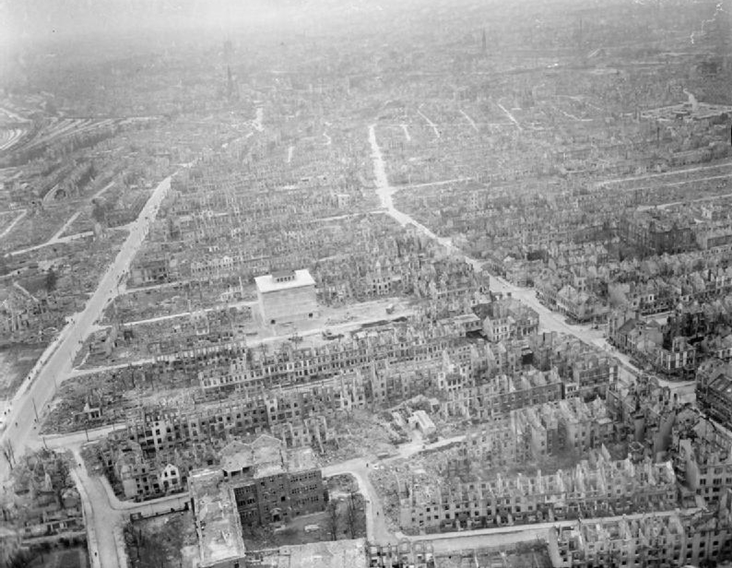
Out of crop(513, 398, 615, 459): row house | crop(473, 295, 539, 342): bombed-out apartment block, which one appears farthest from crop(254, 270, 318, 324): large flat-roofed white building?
crop(513, 398, 615, 459): row house

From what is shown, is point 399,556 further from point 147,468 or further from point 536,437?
point 147,468

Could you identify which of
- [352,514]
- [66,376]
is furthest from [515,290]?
[66,376]

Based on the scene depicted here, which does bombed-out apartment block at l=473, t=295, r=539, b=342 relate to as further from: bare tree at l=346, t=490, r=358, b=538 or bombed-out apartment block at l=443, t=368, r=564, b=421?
bare tree at l=346, t=490, r=358, b=538

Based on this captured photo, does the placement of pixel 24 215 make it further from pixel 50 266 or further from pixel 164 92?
pixel 164 92

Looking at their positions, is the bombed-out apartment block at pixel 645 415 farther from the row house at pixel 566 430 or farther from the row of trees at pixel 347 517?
the row of trees at pixel 347 517

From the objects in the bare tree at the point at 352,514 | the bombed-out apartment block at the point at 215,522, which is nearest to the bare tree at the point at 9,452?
the bombed-out apartment block at the point at 215,522

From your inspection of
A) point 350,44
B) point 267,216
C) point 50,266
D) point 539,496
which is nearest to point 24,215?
point 50,266
